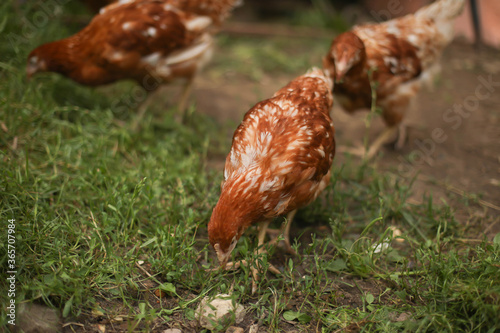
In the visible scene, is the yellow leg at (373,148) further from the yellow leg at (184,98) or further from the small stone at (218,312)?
the small stone at (218,312)

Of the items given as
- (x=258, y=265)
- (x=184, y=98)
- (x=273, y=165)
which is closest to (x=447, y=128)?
(x=184, y=98)

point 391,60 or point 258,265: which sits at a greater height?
point 391,60

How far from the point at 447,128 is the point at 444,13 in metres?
1.29

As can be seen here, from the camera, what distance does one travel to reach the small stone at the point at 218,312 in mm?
2215

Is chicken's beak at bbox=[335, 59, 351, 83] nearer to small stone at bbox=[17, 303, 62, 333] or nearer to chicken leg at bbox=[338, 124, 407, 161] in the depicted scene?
chicken leg at bbox=[338, 124, 407, 161]

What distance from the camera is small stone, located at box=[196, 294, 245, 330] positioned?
7.27 feet

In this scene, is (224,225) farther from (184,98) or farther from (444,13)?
(444,13)

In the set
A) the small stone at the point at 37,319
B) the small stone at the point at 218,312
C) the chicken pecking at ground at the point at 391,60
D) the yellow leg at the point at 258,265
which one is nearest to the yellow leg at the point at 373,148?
the chicken pecking at ground at the point at 391,60

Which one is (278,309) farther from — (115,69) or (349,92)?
(115,69)

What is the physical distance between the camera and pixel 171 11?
3.97 metres

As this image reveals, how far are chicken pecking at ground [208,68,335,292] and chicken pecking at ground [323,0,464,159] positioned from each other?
2.73ft

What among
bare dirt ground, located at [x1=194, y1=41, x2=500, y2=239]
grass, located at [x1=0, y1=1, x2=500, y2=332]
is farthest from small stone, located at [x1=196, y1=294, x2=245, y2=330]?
bare dirt ground, located at [x1=194, y1=41, x2=500, y2=239]

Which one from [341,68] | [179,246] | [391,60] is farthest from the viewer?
[391,60]

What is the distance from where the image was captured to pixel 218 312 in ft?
7.33
